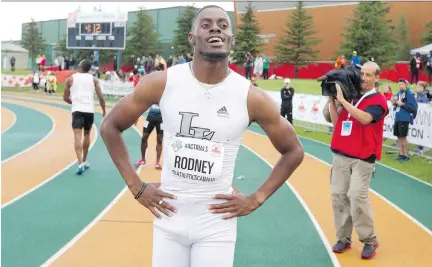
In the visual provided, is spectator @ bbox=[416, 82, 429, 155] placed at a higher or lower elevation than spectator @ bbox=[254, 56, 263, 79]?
lower

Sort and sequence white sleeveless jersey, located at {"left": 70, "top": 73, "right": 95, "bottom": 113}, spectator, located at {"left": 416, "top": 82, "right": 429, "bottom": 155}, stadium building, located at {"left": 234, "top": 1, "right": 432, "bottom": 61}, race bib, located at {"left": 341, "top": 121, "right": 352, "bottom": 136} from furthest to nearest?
stadium building, located at {"left": 234, "top": 1, "right": 432, "bottom": 61}, spectator, located at {"left": 416, "top": 82, "right": 429, "bottom": 155}, white sleeveless jersey, located at {"left": 70, "top": 73, "right": 95, "bottom": 113}, race bib, located at {"left": 341, "top": 121, "right": 352, "bottom": 136}

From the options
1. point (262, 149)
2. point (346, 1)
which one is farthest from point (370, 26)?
point (262, 149)

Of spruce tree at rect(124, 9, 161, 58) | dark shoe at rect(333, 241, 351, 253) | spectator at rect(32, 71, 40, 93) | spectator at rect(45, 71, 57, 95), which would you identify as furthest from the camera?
spruce tree at rect(124, 9, 161, 58)

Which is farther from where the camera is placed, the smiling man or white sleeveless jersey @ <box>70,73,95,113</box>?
white sleeveless jersey @ <box>70,73,95,113</box>

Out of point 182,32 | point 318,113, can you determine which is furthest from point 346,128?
point 182,32

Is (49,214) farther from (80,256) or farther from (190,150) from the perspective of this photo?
(190,150)

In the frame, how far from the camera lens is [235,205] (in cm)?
288

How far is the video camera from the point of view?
5711 mm

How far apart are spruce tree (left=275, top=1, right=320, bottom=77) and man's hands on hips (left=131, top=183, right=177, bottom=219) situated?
1589 inches

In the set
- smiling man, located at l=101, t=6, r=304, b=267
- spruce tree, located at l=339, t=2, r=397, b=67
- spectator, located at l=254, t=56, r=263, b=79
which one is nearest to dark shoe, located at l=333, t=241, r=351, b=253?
smiling man, located at l=101, t=6, r=304, b=267

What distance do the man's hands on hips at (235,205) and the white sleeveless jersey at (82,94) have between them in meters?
7.22

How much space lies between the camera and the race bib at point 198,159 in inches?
111

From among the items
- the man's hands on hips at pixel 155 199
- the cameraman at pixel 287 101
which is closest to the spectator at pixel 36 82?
the cameraman at pixel 287 101

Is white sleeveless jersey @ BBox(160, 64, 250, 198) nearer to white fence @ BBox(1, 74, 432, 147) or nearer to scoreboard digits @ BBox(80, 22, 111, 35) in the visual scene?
white fence @ BBox(1, 74, 432, 147)
